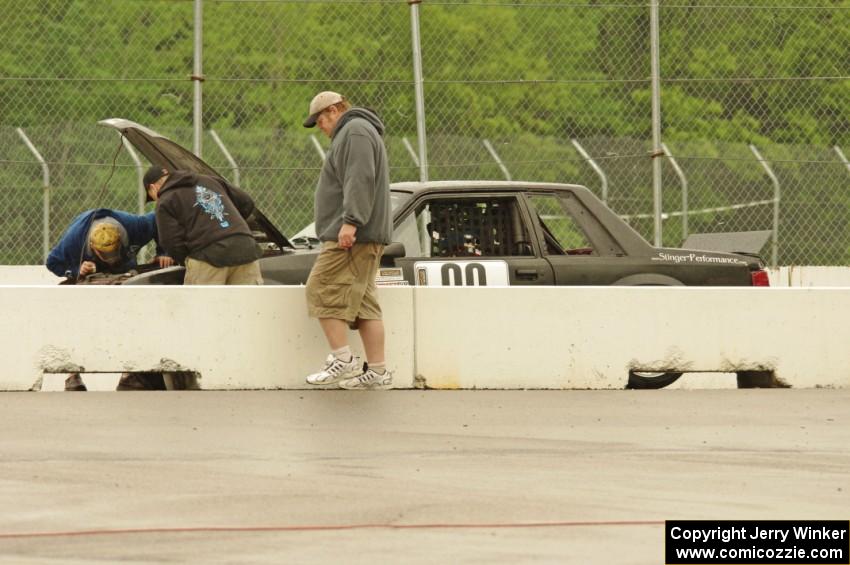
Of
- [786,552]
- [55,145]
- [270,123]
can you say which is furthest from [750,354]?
[270,123]

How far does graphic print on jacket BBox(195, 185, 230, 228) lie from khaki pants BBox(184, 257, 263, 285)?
0.31m

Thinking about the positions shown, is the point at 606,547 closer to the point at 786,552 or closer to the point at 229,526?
the point at 786,552

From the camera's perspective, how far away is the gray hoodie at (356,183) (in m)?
10.3

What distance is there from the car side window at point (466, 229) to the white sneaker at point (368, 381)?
1652mm

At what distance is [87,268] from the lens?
11.7 meters

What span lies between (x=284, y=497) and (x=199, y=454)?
1264 millimetres

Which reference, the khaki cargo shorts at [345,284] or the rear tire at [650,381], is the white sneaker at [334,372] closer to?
the khaki cargo shorts at [345,284]

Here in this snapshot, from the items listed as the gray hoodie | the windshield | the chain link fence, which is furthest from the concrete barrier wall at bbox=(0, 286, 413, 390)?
the chain link fence

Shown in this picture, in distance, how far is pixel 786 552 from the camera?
5.60 m

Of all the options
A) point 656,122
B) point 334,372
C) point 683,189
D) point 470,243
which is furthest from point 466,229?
point 683,189

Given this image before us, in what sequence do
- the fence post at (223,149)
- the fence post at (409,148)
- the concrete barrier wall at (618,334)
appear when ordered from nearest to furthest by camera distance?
the concrete barrier wall at (618,334)
the fence post at (409,148)
the fence post at (223,149)

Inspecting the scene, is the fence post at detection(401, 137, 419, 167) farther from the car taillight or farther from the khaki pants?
the khaki pants

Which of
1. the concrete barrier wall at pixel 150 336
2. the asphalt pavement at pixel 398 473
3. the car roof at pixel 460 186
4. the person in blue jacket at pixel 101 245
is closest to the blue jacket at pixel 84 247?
the person in blue jacket at pixel 101 245

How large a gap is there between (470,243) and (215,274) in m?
1.98
